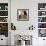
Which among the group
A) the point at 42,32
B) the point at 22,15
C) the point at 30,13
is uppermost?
the point at 30,13

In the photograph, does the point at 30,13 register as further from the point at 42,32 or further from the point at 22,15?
the point at 42,32

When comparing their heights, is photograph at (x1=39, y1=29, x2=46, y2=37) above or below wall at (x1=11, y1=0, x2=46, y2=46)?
below

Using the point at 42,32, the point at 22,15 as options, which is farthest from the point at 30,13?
the point at 42,32

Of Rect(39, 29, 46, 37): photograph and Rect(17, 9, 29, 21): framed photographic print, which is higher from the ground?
Rect(17, 9, 29, 21): framed photographic print

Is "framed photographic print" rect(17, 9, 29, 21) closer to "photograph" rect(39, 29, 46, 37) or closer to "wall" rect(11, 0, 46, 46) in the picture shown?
"wall" rect(11, 0, 46, 46)

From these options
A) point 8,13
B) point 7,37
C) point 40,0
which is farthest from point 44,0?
point 7,37

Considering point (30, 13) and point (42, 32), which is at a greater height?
point (30, 13)

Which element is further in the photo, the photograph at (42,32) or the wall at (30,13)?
the photograph at (42,32)

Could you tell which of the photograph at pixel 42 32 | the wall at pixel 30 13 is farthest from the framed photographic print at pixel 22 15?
the photograph at pixel 42 32

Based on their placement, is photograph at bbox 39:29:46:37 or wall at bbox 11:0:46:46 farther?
photograph at bbox 39:29:46:37

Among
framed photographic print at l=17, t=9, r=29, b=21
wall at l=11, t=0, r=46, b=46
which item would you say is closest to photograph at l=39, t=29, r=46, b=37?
wall at l=11, t=0, r=46, b=46

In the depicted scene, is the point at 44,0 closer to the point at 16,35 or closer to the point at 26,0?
the point at 26,0

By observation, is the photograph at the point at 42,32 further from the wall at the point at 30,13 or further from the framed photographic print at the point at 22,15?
the framed photographic print at the point at 22,15

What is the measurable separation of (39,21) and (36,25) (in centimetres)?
29
